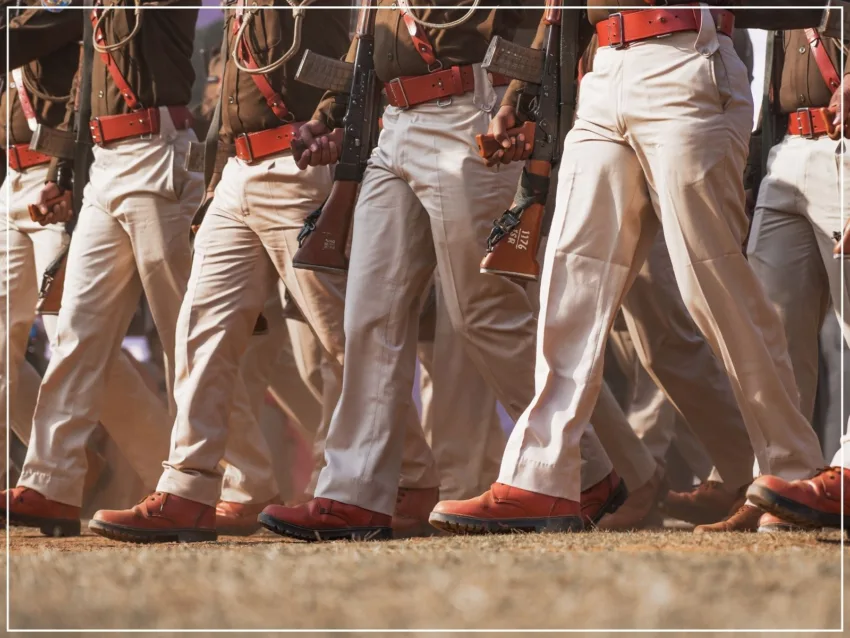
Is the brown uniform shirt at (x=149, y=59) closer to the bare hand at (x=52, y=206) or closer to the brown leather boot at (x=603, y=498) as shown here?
the bare hand at (x=52, y=206)

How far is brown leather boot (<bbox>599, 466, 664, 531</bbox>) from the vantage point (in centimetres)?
436

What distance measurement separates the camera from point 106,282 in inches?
194

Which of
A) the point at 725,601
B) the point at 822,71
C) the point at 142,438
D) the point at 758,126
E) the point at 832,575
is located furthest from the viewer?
the point at 142,438

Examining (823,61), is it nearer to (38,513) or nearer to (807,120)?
(807,120)

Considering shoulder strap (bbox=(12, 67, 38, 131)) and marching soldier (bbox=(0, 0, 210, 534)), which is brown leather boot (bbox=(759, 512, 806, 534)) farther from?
shoulder strap (bbox=(12, 67, 38, 131))

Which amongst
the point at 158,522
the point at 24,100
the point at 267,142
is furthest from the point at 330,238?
the point at 24,100

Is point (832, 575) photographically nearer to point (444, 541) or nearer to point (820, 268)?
point (444, 541)

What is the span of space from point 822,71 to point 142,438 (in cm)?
286

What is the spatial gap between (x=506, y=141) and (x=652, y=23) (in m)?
0.48

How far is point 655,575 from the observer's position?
2.43 m

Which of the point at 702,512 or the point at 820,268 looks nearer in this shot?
the point at 820,268

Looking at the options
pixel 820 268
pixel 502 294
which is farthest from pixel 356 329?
pixel 820 268

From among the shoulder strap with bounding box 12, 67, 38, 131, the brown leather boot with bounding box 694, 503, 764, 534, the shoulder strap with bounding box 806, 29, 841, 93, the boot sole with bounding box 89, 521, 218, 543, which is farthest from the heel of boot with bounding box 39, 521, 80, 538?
the shoulder strap with bounding box 806, 29, 841, 93

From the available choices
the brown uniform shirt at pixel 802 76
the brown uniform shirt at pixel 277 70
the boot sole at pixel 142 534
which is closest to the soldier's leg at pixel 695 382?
the brown uniform shirt at pixel 802 76
